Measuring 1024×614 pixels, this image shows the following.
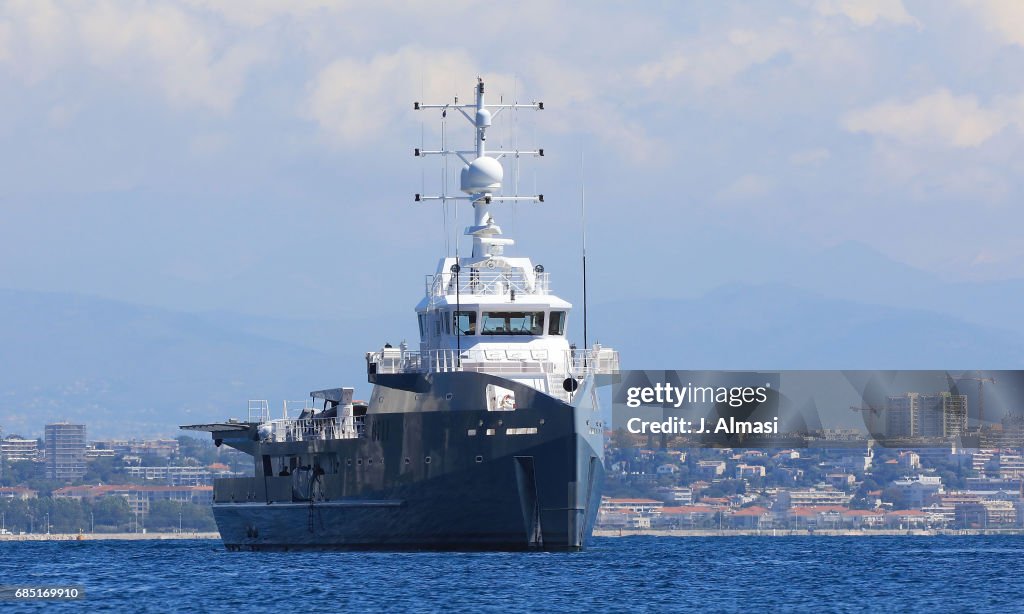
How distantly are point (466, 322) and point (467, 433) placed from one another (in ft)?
18.7

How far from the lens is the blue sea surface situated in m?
62.8

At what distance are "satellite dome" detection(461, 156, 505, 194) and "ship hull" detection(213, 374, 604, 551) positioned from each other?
28.1ft

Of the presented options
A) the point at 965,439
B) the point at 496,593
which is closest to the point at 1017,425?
the point at 965,439

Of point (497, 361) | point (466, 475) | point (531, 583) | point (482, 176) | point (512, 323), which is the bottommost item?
point (531, 583)

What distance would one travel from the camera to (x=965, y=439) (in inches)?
3917

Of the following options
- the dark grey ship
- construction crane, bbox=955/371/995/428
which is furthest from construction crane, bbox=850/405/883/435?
the dark grey ship

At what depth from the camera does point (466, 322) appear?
77.2 m

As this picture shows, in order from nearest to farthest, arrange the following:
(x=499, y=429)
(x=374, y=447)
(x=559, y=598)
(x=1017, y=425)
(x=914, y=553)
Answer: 1. (x=559, y=598)
2. (x=499, y=429)
3. (x=374, y=447)
4. (x=914, y=553)
5. (x=1017, y=425)

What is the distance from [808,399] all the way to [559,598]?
2289 cm

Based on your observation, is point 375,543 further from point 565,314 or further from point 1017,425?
point 1017,425

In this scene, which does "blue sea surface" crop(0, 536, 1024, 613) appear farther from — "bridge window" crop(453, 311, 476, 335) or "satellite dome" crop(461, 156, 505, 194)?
"satellite dome" crop(461, 156, 505, 194)

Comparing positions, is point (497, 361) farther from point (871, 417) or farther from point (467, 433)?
point (871, 417)

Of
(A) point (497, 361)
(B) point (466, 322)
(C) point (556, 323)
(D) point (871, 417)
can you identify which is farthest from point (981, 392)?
(B) point (466, 322)

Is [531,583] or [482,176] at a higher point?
[482,176]
